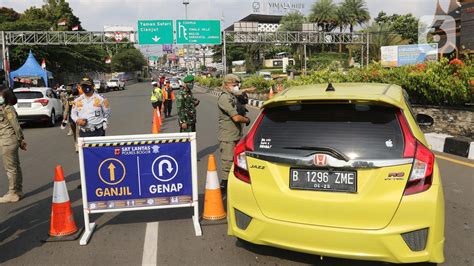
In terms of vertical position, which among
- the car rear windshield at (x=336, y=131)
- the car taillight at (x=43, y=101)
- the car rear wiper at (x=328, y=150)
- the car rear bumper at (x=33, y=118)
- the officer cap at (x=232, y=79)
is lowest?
the car rear bumper at (x=33, y=118)

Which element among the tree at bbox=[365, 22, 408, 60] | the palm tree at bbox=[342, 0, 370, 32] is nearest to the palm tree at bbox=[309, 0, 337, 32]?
the palm tree at bbox=[342, 0, 370, 32]

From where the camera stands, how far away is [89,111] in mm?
6555

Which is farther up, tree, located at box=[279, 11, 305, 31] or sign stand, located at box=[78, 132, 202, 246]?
tree, located at box=[279, 11, 305, 31]

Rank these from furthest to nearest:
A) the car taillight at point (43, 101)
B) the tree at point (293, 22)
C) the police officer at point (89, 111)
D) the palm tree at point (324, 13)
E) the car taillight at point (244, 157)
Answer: the tree at point (293, 22)
the palm tree at point (324, 13)
the car taillight at point (43, 101)
the police officer at point (89, 111)
the car taillight at point (244, 157)

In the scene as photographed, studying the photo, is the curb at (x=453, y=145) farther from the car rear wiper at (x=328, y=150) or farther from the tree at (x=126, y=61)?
the tree at (x=126, y=61)

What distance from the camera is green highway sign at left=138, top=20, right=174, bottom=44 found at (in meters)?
37.8

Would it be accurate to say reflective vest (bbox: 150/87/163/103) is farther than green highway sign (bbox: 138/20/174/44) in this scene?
No

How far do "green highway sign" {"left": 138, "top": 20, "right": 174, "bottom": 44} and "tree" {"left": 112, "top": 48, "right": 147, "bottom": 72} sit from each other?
60.3 metres

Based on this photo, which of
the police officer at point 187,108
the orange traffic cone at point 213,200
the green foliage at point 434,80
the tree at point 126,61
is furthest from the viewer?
the tree at point 126,61

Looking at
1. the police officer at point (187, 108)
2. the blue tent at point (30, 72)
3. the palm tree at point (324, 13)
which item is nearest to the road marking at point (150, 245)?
the police officer at point (187, 108)

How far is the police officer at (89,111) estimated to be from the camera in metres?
6.55

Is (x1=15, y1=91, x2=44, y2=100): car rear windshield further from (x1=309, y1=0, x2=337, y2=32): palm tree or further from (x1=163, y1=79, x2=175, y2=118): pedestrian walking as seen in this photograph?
(x1=309, y1=0, x2=337, y2=32): palm tree

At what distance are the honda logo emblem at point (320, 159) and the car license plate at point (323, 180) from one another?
56 millimetres

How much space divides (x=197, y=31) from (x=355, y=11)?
177ft
